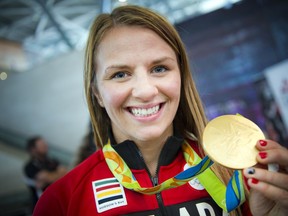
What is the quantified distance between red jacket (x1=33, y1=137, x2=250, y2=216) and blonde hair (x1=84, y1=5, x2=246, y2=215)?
0.14m

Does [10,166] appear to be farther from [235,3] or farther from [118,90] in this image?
[118,90]

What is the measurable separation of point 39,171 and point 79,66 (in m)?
4.34

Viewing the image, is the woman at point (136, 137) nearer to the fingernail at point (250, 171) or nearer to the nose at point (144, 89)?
the nose at point (144, 89)

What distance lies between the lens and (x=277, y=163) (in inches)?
31.4

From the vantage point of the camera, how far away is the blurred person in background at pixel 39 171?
3.28 m

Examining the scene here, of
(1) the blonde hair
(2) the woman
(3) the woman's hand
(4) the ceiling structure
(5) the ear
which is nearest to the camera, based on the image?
(3) the woman's hand

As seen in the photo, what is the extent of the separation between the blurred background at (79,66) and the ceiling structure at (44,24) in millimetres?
27

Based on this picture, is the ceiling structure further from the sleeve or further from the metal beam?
the sleeve

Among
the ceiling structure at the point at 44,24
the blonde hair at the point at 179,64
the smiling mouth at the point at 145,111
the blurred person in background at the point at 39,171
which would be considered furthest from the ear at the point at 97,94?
the ceiling structure at the point at 44,24

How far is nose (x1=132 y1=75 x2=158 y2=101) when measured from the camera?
99cm

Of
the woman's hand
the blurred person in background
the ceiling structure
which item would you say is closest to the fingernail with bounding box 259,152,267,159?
the woman's hand

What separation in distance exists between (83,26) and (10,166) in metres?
4.76

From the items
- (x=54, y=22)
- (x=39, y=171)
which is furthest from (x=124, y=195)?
(x=54, y=22)

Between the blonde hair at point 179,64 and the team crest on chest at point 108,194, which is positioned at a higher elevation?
the blonde hair at point 179,64
